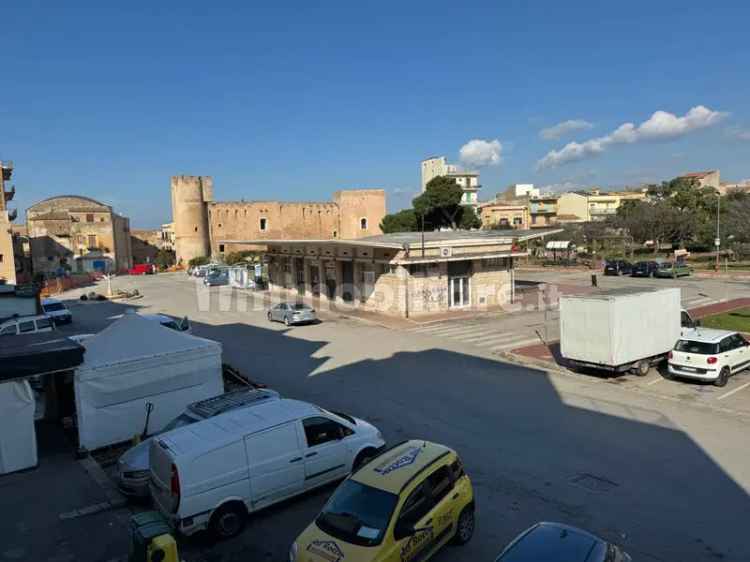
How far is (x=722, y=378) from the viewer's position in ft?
45.9

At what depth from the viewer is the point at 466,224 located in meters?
70.9

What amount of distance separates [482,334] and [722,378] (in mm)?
Result: 9385

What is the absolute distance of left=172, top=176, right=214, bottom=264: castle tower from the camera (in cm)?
6925

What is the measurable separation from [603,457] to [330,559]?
242 inches

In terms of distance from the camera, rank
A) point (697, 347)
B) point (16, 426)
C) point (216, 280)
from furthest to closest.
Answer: point (216, 280) → point (697, 347) → point (16, 426)

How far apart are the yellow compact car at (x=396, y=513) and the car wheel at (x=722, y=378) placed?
10189 millimetres

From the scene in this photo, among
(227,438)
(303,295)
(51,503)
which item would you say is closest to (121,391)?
(51,503)

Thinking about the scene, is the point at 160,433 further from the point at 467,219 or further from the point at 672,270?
the point at 467,219

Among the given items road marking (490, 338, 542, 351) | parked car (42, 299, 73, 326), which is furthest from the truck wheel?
parked car (42, 299, 73, 326)

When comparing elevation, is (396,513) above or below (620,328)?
below

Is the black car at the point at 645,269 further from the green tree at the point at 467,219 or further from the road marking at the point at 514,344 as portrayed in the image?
the green tree at the point at 467,219

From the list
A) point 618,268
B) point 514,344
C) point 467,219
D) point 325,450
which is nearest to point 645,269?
point 618,268

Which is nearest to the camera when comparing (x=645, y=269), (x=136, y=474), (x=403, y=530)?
(x=403, y=530)

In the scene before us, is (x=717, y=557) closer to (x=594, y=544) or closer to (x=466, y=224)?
(x=594, y=544)
